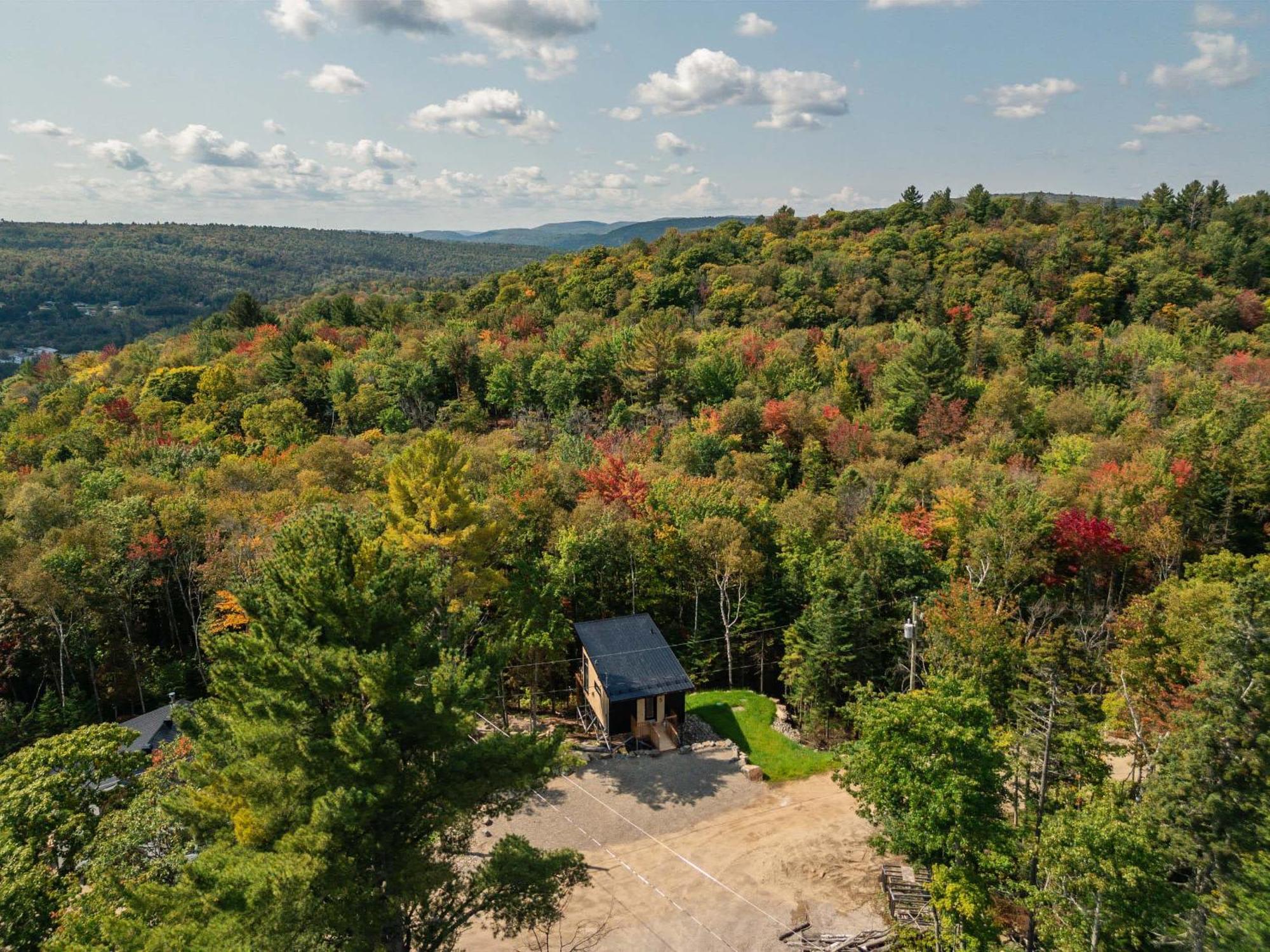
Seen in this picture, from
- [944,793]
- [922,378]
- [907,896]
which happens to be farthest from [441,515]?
[922,378]

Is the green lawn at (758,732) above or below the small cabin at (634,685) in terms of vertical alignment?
below

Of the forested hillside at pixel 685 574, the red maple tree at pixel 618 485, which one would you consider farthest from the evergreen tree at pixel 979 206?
the red maple tree at pixel 618 485

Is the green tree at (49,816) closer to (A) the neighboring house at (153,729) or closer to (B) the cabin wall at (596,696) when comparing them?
(A) the neighboring house at (153,729)

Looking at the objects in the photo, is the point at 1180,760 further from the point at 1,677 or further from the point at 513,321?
the point at 513,321

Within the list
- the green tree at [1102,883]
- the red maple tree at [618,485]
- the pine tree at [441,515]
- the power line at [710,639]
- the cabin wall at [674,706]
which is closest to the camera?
the green tree at [1102,883]

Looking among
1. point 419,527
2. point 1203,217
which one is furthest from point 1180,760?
point 1203,217

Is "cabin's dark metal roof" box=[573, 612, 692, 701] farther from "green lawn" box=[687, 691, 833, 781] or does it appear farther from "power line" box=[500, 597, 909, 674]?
"green lawn" box=[687, 691, 833, 781]

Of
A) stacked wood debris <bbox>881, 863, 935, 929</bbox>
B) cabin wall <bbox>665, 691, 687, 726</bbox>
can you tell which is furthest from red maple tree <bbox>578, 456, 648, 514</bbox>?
stacked wood debris <bbox>881, 863, 935, 929</bbox>
